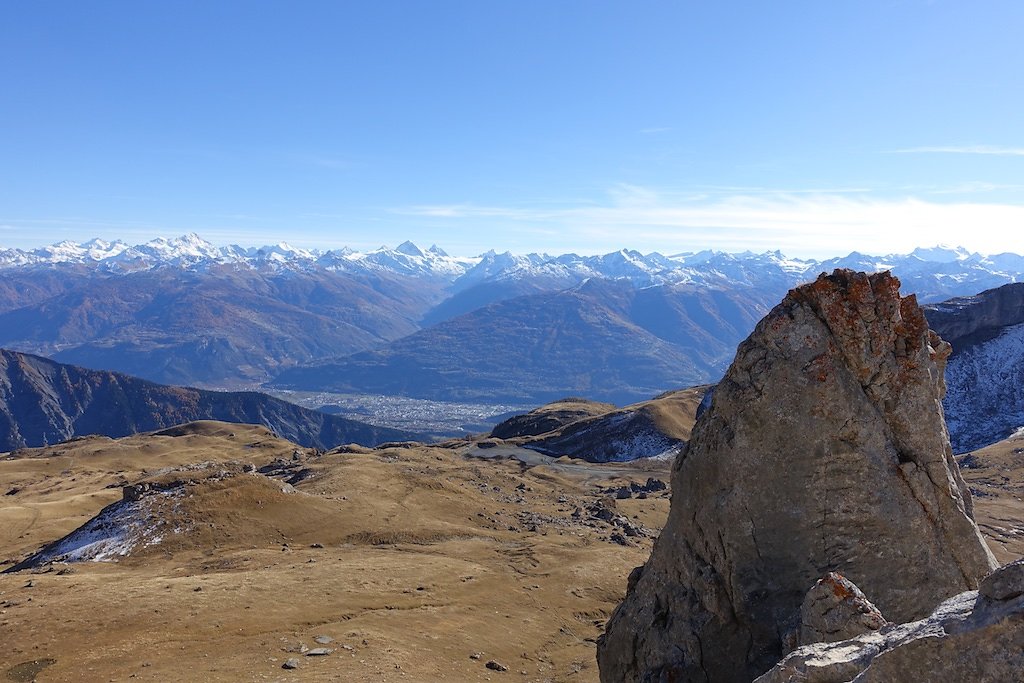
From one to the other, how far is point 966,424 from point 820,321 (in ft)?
566

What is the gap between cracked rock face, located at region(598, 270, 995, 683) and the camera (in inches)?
758

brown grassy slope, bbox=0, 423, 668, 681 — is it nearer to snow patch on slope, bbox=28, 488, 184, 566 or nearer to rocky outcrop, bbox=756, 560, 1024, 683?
snow patch on slope, bbox=28, 488, 184, 566

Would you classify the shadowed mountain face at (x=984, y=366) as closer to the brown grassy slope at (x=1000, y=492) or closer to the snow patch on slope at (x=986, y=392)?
the snow patch on slope at (x=986, y=392)

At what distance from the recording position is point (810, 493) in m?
20.1

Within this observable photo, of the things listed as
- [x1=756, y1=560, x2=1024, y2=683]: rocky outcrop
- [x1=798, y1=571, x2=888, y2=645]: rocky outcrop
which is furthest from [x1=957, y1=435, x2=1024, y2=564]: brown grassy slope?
[x1=756, y1=560, x2=1024, y2=683]: rocky outcrop

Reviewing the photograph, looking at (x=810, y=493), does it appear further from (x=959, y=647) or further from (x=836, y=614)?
(x=959, y=647)

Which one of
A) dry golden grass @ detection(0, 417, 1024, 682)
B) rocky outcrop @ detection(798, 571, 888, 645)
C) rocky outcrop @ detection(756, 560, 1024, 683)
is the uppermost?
rocky outcrop @ detection(756, 560, 1024, 683)

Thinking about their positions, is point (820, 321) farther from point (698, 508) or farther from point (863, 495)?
point (698, 508)

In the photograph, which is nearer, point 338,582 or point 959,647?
point 959,647

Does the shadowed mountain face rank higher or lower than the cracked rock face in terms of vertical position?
lower

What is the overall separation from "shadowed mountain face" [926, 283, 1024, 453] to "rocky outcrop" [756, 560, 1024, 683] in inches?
6660

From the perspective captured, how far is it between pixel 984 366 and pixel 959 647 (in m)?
197

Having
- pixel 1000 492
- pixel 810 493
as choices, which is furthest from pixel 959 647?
pixel 1000 492

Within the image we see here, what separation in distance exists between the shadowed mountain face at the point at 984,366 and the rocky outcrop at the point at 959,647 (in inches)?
6660
